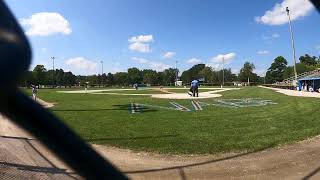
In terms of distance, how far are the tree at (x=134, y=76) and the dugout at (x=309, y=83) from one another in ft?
269

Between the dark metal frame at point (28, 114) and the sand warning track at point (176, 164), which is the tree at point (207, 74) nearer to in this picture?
the sand warning track at point (176, 164)

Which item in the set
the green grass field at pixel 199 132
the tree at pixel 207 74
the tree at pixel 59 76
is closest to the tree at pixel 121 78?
the tree at pixel 207 74

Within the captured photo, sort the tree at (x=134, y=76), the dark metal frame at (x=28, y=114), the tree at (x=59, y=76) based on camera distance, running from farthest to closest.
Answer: the tree at (x=134, y=76), the tree at (x=59, y=76), the dark metal frame at (x=28, y=114)

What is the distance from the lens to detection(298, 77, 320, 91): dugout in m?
52.1

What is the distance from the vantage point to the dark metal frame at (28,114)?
1442 mm

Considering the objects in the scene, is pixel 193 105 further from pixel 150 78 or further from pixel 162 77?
pixel 162 77

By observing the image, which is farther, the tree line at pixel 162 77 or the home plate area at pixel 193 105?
the tree line at pixel 162 77

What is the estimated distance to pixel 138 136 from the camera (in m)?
11.9

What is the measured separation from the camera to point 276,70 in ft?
477

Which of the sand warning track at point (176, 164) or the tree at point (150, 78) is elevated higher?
the tree at point (150, 78)

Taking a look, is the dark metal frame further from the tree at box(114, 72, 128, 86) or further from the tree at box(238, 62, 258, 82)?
the tree at box(238, 62, 258, 82)

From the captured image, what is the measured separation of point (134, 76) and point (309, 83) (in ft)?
297

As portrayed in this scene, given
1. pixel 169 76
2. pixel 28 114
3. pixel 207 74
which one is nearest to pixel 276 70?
pixel 207 74

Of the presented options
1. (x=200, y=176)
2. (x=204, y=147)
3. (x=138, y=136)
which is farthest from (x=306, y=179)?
(x=138, y=136)
